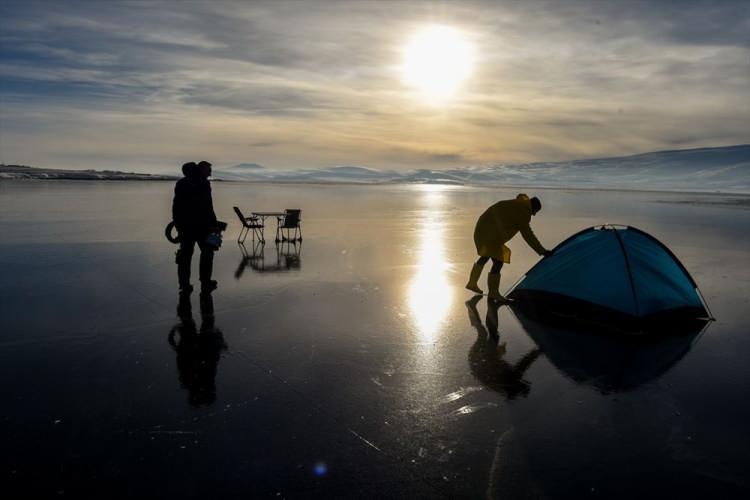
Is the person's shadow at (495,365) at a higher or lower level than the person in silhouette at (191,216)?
lower

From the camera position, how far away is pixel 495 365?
605 cm

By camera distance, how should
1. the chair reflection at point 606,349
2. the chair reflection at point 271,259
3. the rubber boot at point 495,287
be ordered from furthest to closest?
the chair reflection at point 271,259, the rubber boot at point 495,287, the chair reflection at point 606,349

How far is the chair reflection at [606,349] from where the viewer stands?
19.0 ft

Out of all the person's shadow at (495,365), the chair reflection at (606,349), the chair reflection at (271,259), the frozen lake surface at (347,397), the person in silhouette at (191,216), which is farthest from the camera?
the chair reflection at (271,259)

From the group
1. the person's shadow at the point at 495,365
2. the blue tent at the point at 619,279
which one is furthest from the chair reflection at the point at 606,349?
the person's shadow at the point at 495,365

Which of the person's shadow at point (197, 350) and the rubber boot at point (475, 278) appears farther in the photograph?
the rubber boot at point (475, 278)

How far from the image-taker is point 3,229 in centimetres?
A: 1664

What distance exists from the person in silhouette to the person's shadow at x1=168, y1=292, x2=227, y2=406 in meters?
0.96

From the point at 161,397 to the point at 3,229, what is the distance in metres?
15.5

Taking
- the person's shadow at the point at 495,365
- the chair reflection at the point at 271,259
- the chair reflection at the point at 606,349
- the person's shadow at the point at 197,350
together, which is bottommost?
the person's shadow at the point at 197,350

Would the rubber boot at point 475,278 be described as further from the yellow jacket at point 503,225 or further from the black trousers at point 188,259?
the black trousers at point 188,259

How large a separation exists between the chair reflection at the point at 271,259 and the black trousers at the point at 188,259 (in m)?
1.19

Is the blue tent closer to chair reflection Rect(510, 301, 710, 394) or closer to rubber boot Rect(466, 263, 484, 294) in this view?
chair reflection Rect(510, 301, 710, 394)

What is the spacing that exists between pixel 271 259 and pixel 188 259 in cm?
365
